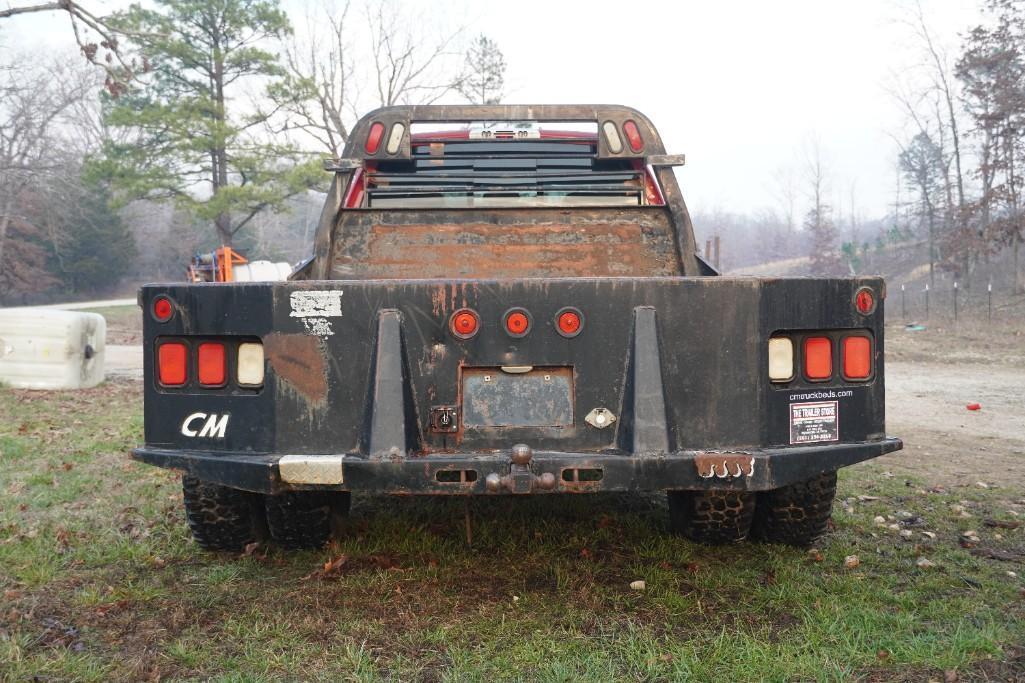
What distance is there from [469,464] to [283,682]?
2.84ft

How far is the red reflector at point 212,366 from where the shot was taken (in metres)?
3.01

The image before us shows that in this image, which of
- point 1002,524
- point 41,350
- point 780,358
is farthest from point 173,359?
point 41,350

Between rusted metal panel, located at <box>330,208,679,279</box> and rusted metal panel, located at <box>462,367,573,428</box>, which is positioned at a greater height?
rusted metal panel, located at <box>330,208,679,279</box>

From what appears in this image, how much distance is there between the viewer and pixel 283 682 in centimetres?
244

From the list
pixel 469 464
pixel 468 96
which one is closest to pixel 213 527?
A: pixel 469 464

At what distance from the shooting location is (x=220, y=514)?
3.48 meters

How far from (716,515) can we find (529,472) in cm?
122

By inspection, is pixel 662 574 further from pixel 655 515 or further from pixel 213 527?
pixel 213 527

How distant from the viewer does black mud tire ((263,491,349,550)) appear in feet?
11.2

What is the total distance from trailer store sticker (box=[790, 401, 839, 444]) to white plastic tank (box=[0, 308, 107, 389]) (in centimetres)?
937

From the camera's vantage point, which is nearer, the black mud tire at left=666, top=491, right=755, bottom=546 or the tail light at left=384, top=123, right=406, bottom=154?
the black mud tire at left=666, top=491, right=755, bottom=546

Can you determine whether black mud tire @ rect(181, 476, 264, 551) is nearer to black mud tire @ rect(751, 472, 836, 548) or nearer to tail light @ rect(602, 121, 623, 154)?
black mud tire @ rect(751, 472, 836, 548)

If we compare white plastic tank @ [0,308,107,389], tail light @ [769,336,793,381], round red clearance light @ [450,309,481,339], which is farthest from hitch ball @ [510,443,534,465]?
white plastic tank @ [0,308,107,389]

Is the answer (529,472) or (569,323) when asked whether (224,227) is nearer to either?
(569,323)
